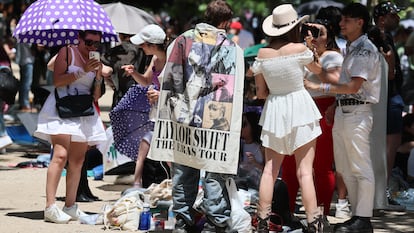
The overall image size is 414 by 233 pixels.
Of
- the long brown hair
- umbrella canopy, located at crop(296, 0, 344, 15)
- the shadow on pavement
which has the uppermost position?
umbrella canopy, located at crop(296, 0, 344, 15)

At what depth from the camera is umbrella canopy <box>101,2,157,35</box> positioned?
12156 mm

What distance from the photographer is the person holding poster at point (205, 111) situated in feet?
24.0

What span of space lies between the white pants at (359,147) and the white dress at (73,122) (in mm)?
2065

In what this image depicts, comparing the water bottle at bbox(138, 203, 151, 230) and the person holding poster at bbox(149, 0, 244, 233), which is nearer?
the person holding poster at bbox(149, 0, 244, 233)

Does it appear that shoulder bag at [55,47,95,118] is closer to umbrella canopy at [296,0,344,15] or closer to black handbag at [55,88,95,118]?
black handbag at [55,88,95,118]

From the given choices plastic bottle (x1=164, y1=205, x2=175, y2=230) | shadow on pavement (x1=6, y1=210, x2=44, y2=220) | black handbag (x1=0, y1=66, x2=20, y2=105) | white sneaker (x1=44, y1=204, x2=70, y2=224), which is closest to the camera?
plastic bottle (x1=164, y1=205, x2=175, y2=230)

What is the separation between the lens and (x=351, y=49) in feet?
25.8

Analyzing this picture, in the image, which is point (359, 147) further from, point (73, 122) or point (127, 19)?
point (127, 19)

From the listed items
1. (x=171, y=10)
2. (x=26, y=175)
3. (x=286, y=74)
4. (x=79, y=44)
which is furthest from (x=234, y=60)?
(x=171, y=10)

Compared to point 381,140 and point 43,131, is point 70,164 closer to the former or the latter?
point 43,131

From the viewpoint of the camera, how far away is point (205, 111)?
731cm

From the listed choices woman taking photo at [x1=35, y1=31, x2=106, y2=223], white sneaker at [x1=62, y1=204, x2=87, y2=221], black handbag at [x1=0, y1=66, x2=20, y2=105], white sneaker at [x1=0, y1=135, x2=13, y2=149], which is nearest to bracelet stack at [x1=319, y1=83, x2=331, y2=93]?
woman taking photo at [x1=35, y1=31, x2=106, y2=223]

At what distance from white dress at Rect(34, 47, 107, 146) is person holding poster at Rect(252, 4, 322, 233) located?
1.62 meters

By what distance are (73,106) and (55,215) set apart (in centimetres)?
92
